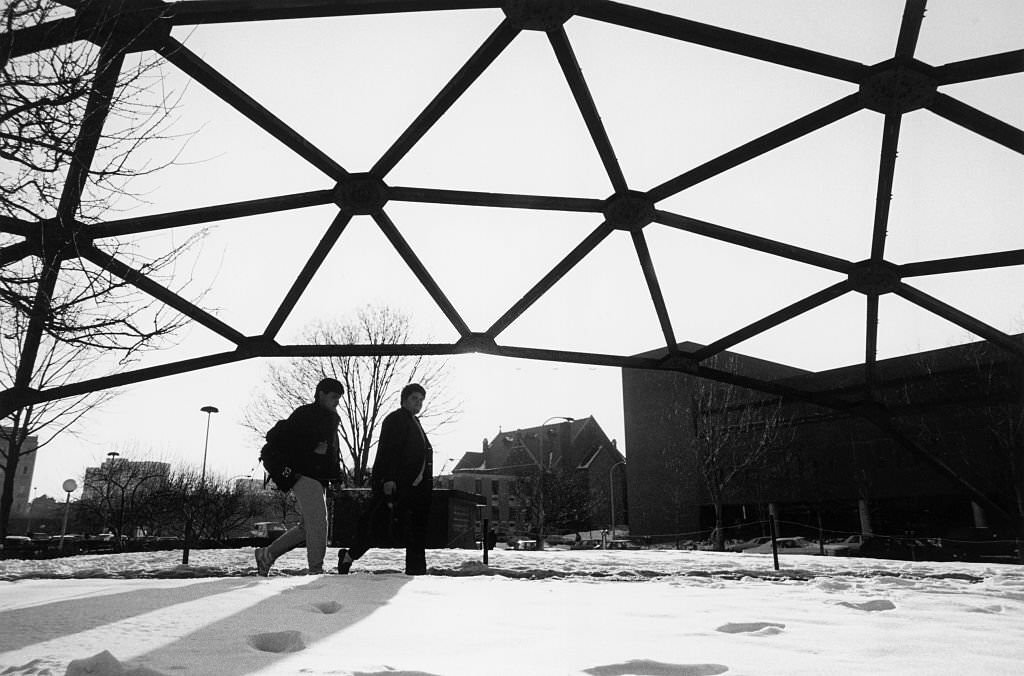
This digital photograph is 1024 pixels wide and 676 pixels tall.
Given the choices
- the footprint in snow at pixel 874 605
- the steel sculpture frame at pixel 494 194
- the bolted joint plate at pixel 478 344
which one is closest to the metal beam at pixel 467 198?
the steel sculpture frame at pixel 494 194

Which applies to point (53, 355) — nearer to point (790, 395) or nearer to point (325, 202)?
point (325, 202)

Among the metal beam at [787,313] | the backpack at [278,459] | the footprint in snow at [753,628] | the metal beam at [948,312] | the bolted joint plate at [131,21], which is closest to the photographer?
the footprint in snow at [753,628]

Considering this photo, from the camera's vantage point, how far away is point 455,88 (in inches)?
276

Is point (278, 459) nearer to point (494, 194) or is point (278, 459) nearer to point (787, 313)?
point (494, 194)

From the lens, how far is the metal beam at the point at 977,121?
7.06m

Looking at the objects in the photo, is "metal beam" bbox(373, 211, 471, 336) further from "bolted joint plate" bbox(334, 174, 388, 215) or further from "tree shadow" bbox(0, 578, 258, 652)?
"tree shadow" bbox(0, 578, 258, 652)

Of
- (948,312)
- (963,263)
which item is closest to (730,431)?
(948,312)

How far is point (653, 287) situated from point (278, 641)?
8151mm

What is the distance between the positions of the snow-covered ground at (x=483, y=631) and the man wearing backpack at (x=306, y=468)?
4.31 feet

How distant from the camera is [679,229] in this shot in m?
9.05

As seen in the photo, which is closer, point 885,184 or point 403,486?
point 403,486

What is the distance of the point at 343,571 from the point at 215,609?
3.43 metres

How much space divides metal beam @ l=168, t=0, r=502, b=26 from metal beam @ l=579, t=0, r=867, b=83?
1.02 m

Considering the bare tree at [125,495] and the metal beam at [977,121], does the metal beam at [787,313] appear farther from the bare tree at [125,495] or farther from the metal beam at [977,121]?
the bare tree at [125,495]
